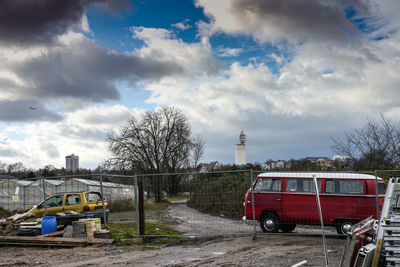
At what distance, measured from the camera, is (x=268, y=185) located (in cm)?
1391

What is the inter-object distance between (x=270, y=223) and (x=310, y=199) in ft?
5.35

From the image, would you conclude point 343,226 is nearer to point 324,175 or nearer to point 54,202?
point 324,175

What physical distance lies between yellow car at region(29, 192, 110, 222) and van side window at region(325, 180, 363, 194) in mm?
8941

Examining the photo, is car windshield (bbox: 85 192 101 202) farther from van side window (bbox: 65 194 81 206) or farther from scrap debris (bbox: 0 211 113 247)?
scrap debris (bbox: 0 211 113 247)

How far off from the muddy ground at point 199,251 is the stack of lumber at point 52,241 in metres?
0.37

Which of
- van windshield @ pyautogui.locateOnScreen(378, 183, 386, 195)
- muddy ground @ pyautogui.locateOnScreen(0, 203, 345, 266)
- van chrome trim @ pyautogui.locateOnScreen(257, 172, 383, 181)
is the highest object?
van chrome trim @ pyautogui.locateOnScreen(257, 172, 383, 181)

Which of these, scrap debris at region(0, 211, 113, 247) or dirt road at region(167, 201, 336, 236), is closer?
scrap debris at region(0, 211, 113, 247)

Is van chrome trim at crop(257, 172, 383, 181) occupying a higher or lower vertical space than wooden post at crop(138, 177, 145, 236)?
higher

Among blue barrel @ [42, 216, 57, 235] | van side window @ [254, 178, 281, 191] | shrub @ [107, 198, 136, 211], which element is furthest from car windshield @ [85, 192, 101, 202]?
van side window @ [254, 178, 281, 191]

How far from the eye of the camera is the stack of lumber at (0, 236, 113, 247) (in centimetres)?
1333

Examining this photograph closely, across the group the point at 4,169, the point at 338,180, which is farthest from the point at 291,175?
the point at 4,169

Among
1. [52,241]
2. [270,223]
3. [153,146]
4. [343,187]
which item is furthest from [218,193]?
[153,146]

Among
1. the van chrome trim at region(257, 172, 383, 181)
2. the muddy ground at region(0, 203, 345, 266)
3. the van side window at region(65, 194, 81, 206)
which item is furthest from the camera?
the van side window at region(65, 194, 81, 206)

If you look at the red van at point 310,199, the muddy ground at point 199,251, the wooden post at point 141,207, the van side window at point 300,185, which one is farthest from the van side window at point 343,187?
the wooden post at point 141,207
